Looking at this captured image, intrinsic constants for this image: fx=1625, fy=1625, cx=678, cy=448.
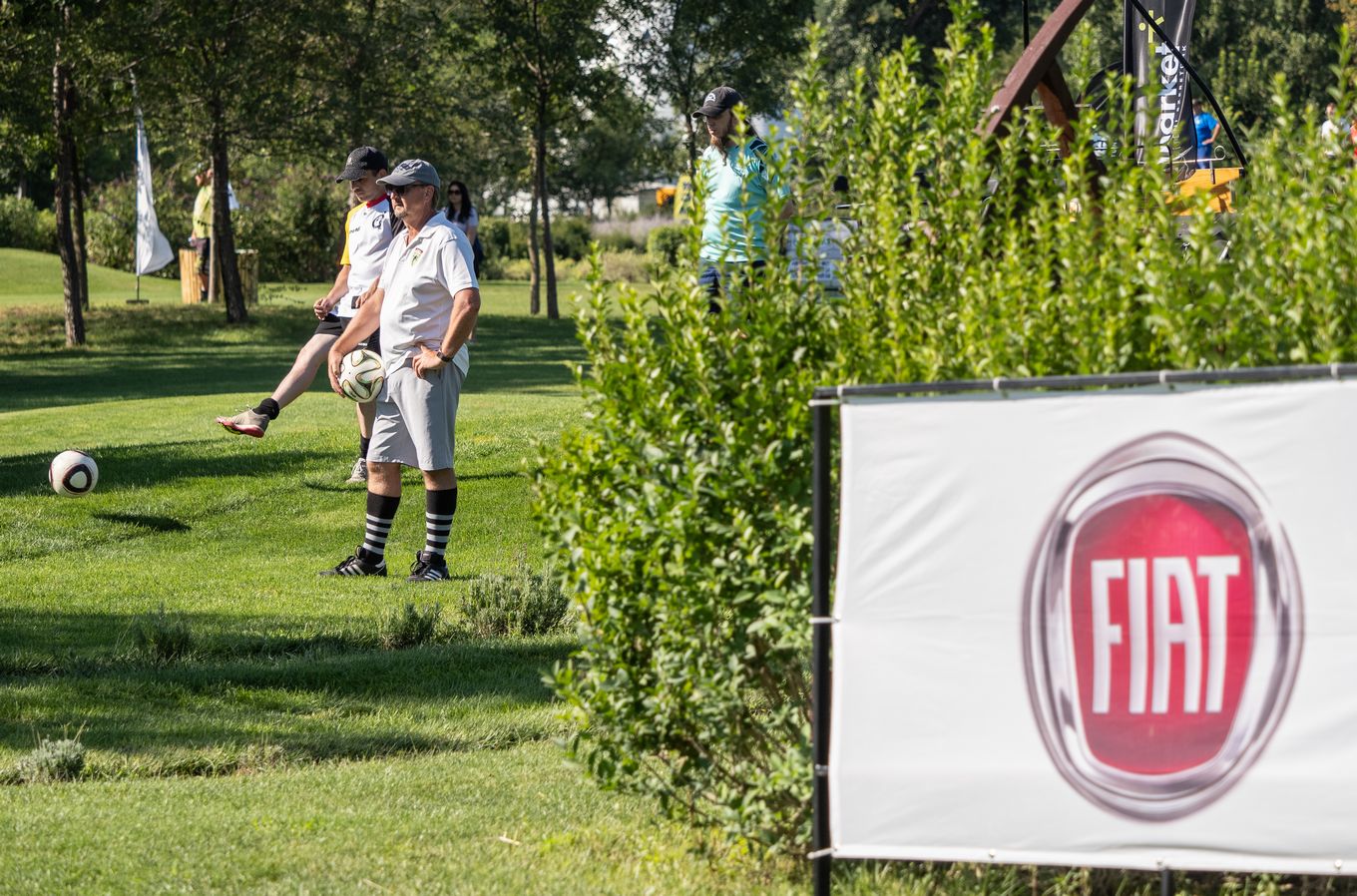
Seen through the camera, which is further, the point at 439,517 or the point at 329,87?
the point at 329,87

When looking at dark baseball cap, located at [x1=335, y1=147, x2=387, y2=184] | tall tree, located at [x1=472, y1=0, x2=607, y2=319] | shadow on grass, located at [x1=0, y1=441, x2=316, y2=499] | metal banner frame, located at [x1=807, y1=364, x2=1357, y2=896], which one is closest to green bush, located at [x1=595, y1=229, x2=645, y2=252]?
tall tree, located at [x1=472, y1=0, x2=607, y2=319]

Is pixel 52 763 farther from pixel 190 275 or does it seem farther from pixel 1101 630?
pixel 190 275

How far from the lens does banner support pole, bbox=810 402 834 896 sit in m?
3.74

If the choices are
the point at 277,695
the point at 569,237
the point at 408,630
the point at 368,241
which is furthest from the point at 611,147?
the point at 277,695

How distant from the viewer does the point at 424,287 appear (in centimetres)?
906

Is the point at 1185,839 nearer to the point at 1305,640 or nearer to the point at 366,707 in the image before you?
the point at 1305,640

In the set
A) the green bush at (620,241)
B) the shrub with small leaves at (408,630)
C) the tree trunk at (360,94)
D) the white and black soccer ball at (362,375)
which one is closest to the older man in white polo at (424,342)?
the white and black soccer ball at (362,375)

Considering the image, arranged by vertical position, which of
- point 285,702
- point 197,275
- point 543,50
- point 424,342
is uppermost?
point 543,50

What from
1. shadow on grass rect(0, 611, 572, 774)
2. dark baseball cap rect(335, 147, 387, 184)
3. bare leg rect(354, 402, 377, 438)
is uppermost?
dark baseball cap rect(335, 147, 387, 184)

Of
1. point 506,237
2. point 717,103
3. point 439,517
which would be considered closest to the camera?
point 717,103

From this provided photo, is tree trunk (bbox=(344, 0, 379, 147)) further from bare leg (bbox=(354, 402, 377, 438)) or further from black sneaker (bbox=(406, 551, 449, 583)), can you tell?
black sneaker (bbox=(406, 551, 449, 583))

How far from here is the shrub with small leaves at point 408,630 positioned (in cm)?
826

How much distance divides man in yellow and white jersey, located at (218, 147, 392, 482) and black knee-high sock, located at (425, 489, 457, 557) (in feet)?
5.69

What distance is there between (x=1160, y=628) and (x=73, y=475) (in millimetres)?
9629
